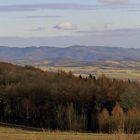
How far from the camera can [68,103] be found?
329ft

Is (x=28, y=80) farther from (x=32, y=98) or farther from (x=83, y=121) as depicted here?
(x=83, y=121)

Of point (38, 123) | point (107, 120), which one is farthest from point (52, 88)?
point (107, 120)

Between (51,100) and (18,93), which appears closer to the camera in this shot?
(51,100)

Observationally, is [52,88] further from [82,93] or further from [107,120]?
[107,120]

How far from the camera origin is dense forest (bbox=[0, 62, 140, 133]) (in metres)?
91.9

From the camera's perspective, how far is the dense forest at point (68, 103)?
91.9 meters

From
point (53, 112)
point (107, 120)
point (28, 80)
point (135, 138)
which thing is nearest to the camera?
point (135, 138)

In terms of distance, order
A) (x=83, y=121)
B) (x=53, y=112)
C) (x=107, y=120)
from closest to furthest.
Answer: (x=107, y=120)
(x=83, y=121)
(x=53, y=112)

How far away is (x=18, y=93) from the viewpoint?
110 metres

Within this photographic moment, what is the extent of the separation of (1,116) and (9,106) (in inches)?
121

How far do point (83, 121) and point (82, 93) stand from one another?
1266cm

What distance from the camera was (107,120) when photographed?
270ft

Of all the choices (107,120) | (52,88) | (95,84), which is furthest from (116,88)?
(107,120)

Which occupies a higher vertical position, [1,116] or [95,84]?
[95,84]
